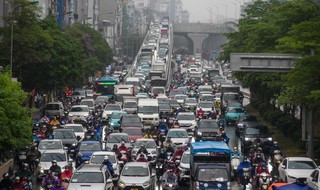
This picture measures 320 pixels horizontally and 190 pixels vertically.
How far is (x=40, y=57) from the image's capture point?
70.2 metres

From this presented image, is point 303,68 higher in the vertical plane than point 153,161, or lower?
higher

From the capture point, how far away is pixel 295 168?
3844 cm

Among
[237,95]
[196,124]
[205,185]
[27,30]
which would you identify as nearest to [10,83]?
[205,185]

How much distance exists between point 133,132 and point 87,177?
20627mm

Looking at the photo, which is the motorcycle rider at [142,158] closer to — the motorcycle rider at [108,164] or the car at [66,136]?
the motorcycle rider at [108,164]

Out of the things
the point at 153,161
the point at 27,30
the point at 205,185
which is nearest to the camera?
the point at 205,185

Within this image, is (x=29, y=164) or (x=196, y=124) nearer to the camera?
(x=29, y=164)

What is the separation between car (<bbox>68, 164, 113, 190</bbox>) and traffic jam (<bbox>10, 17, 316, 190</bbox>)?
31 millimetres

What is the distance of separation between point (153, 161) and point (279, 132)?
783 inches

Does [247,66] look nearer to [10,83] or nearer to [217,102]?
[10,83]

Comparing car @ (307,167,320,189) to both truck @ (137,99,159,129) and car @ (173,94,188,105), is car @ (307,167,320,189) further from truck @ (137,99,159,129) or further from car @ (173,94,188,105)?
car @ (173,94,188,105)

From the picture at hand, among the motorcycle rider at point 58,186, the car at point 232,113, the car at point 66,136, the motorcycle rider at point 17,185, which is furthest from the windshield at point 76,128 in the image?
the motorcycle rider at point 58,186

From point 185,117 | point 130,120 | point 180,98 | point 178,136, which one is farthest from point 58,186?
point 180,98

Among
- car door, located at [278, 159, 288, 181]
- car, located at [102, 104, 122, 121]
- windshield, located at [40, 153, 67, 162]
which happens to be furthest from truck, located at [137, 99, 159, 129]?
car door, located at [278, 159, 288, 181]
